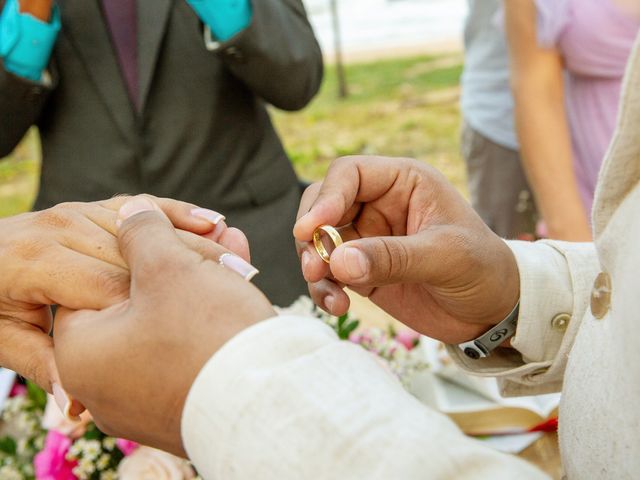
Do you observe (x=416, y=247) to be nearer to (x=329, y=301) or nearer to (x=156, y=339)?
(x=329, y=301)

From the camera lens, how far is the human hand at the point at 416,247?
942 millimetres

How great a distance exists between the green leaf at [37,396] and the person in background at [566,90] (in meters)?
1.44

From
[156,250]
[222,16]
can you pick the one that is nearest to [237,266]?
[156,250]

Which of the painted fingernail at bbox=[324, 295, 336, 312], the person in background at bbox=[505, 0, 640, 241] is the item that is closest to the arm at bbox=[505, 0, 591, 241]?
the person in background at bbox=[505, 0, 640, 241]

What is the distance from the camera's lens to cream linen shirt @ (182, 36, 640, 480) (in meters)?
0.52

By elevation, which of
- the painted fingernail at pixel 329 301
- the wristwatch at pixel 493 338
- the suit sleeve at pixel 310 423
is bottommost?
the wristwatch at pixel 493 338

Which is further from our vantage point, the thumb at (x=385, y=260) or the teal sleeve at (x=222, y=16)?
the teal sleeve at (x=222, y=16)

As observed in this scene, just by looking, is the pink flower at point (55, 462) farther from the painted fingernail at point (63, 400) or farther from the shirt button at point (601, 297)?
the shirt button at point (601, 297)

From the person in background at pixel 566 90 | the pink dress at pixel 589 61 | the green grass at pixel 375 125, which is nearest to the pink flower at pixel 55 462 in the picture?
the person in background at pixel 566 90

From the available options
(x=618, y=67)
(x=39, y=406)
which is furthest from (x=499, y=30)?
(x=39, y=406)

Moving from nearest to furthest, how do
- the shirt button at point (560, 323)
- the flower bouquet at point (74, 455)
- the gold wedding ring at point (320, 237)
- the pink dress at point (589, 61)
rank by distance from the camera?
1. the gold wedding ring at point (320, 237)
2. the shirt button at point (560, 323)
3. the flower bouquet at point (74, 455)
4. the pink dress at point (589, 61)

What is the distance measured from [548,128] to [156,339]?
158 centimetres

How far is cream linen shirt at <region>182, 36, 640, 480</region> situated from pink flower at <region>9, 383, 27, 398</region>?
3.36ft

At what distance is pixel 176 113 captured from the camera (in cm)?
163
